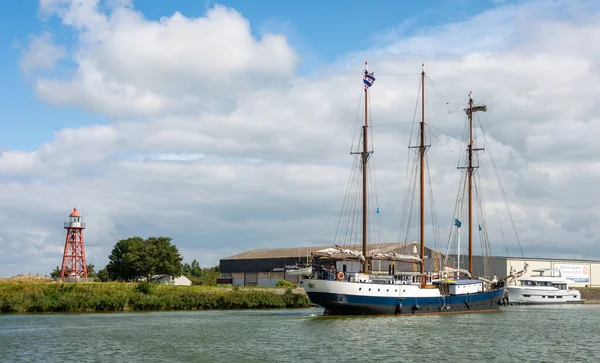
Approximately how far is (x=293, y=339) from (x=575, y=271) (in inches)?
4451

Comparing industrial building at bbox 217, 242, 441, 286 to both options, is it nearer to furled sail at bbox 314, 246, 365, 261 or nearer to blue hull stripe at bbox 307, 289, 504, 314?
blue hull stripe at bbox 307, 289, 504, 314

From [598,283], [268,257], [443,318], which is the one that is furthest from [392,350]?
[598,283]

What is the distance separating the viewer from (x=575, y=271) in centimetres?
14875

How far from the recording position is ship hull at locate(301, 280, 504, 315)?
69.4 meters

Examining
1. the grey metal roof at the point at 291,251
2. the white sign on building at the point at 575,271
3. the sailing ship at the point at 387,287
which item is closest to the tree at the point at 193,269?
the grey metal roof at the point at 291,251

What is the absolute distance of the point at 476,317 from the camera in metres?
74.0

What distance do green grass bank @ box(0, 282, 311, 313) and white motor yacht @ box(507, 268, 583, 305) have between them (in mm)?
38403

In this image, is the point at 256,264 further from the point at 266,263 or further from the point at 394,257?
the point at 394,257

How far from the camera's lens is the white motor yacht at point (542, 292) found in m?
117

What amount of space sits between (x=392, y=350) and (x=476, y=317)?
31287 millimetres

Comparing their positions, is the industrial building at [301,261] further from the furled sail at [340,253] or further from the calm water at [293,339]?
the calm water at [293,339]

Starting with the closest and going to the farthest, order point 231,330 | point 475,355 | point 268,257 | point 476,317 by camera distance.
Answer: point 475,355, point 231,330, point 476,317, point 268,257

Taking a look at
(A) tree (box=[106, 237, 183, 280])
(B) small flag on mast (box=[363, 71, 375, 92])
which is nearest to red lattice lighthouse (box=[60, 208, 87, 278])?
(A) tree (box=[106, 237, 183, 280])

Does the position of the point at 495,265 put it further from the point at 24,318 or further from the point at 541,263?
the point at 24,318
